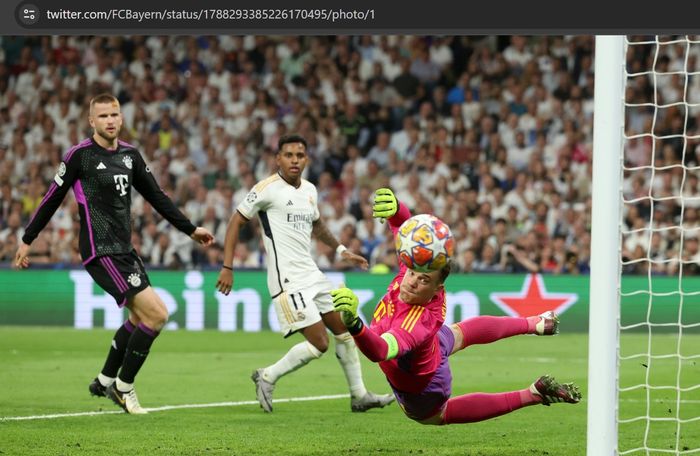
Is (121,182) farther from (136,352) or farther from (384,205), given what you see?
(384,205)

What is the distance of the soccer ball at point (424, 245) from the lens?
667cm

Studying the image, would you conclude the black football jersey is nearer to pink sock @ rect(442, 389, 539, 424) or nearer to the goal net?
pink sock @ rect(442, 389, 539, 424)

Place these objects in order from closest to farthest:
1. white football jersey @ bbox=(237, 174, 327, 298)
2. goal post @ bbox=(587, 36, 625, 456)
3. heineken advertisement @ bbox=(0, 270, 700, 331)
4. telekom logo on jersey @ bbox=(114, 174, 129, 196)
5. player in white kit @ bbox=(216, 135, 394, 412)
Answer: goal post @ bbox=(587, 36, 625, 456) < telekom logo on jersey @ bbox=(114, 174, 129, 196) < player in white kit @ bbox=(216, 135, 394, 412) < white football jersey @ bbox=(237, 174, 327, 298) < heineken advertisement @ bbox=(0, 270, 700, 331)

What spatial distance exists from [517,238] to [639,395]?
7940mm

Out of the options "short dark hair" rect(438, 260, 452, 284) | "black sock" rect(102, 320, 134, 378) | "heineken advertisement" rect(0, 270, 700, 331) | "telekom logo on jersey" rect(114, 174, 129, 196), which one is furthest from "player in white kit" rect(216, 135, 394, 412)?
"heineken advertisement" rect(0, 270, 700, 331)

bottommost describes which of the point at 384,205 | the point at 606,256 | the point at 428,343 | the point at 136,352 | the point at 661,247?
the point at 136,352

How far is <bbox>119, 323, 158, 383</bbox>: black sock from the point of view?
9289 mm

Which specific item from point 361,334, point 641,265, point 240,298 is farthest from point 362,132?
point 361,334

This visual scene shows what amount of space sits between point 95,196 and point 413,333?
3.76 metres

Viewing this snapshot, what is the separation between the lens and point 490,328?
7879 millimetres

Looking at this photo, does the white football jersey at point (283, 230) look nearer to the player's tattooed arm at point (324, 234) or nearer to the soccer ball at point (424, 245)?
the player's tattooed arm at point (324, 234)
